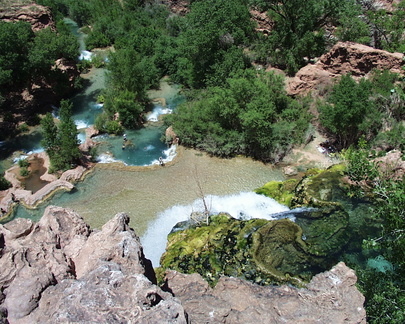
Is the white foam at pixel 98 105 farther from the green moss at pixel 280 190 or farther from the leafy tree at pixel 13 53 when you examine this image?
the green moss at pixel 280 190

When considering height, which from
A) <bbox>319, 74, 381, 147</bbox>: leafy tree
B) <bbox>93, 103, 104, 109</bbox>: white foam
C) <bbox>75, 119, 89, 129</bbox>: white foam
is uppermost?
<bbox>319, 74, 381, 147</bbox>: leafy tree

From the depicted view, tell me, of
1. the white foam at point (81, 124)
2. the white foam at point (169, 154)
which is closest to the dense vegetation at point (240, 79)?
the white foam at point (169, 154)

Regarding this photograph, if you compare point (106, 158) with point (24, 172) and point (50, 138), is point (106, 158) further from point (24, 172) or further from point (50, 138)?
point (24, 172)

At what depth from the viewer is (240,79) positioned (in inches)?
1019

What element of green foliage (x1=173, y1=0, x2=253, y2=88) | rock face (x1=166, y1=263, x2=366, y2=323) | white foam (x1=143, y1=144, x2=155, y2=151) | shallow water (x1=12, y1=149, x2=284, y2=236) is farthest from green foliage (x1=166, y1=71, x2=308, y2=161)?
rock face (x1=166, y1=263, x2=366, y2=323)

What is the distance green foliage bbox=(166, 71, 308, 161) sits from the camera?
25.0 m

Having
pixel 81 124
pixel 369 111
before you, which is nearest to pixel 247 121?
pixel 369 111

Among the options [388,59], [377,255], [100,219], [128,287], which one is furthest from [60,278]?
[388,59]

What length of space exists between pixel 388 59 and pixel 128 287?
86.6 feet

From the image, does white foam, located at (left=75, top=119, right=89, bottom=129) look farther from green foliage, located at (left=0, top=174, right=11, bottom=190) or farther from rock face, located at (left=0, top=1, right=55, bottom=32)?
rock face, located at (left=0, top=1, right=55, bottom=32)

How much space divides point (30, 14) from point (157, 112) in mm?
18495

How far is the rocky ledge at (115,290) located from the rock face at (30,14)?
1219 inches

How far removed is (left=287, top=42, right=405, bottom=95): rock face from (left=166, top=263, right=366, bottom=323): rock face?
67.4ft

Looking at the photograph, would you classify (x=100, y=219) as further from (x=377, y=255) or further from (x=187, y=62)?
(x=187, y=62)
